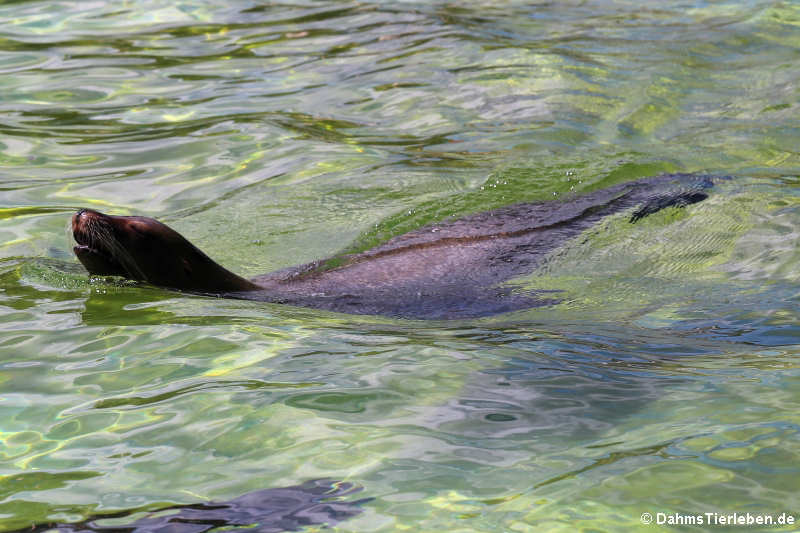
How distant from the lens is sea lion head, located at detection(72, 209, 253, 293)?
432 cm

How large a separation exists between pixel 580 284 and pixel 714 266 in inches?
31.1

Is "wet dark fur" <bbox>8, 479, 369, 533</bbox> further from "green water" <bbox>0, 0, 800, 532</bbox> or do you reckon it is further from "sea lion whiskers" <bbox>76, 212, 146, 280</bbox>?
"sea lion whiskers" <bbox>76, 212, 146, 280</bbox>

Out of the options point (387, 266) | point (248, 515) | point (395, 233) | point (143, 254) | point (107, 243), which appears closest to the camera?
point (248, 515)

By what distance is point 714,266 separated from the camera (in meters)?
5.20

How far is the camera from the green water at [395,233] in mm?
2617

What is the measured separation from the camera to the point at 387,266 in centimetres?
496

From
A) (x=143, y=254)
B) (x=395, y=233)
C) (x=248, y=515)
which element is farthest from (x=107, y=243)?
(x=248, y=515)

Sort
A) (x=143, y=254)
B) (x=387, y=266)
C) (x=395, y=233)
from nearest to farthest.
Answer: (x=143, y=254), (x=387, y=266), (x=395, y=233)

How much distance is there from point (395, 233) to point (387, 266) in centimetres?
107

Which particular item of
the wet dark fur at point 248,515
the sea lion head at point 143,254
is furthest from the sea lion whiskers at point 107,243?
the wet dark fur at point 248,515

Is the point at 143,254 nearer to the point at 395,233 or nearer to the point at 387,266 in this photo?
the point at 387,266

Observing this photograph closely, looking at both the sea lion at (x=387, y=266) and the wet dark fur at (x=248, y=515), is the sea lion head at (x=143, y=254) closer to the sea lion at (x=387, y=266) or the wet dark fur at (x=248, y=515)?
the sea lion at (x=387, y=266)

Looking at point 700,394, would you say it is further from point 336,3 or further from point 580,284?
point 336,3

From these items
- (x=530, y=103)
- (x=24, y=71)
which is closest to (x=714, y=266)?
(x=530, y=103)
